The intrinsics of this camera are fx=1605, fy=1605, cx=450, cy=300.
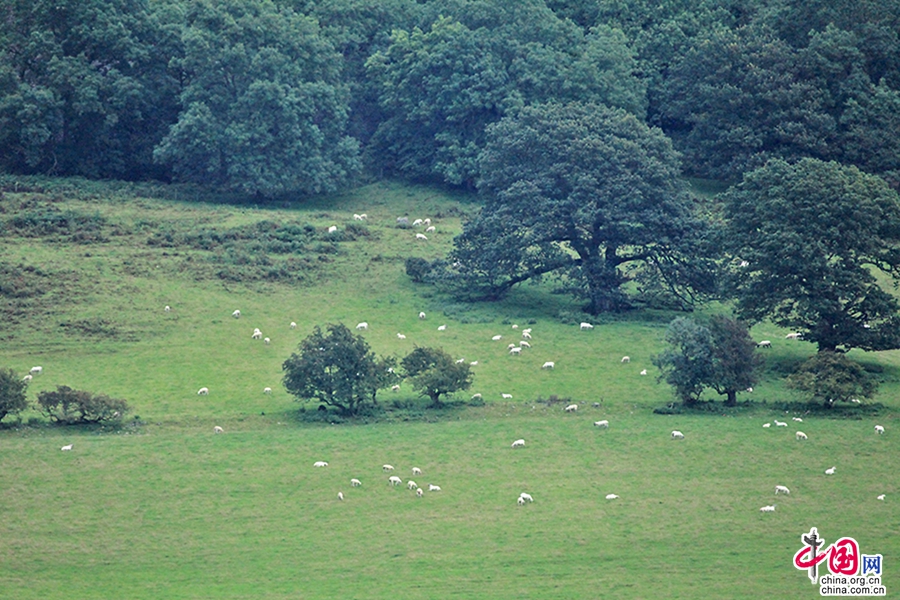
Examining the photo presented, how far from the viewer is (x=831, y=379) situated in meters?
51.1

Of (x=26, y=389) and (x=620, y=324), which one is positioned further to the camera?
(x=620, y=324)

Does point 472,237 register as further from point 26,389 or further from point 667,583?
point 667,583

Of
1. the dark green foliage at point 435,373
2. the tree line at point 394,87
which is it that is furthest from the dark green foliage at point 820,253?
the tree line at point 394,87

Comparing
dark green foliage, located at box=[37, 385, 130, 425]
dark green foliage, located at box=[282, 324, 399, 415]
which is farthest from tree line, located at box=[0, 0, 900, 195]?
A: dark green foliage, located at box=[37, 385, 130, 425]

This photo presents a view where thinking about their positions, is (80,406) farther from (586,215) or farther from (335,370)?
(586,215)

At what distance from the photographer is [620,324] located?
61344 mm

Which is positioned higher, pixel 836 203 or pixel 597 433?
pixel 836 203

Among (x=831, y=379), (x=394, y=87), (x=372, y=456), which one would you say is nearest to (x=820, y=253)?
(x=831, y=379)

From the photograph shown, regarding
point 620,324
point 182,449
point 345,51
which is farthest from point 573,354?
point 345,51

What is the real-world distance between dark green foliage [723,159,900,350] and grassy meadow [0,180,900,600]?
7.19 feet

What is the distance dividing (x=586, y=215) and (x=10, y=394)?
23.0 metres

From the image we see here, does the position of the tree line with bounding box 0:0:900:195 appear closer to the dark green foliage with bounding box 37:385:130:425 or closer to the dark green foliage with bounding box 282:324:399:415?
the dark green foliage with bounding box 282:324:399:415

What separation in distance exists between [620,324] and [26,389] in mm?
22374

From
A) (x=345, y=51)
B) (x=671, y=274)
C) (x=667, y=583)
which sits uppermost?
(x=345, y=51)
